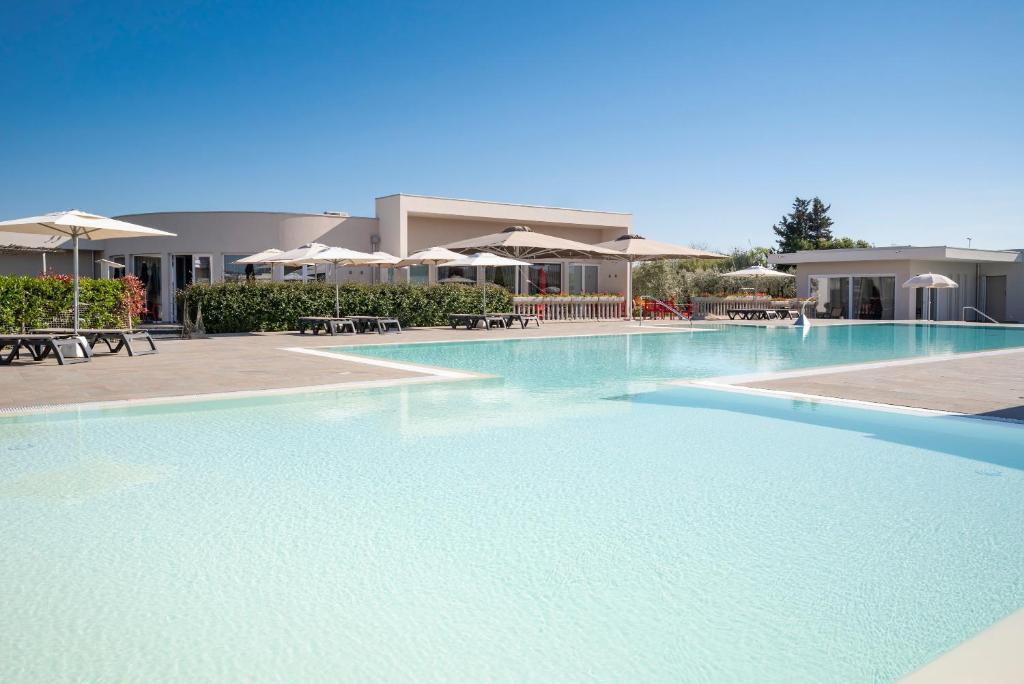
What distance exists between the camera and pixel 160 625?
114 inches

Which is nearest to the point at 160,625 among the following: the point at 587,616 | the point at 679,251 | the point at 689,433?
the point at 587,616

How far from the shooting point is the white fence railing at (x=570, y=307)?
24469mm

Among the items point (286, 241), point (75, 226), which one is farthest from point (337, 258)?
point (75, 226)

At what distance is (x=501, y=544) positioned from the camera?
3.87 m

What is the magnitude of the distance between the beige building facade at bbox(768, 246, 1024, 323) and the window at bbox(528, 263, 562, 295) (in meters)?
11.4

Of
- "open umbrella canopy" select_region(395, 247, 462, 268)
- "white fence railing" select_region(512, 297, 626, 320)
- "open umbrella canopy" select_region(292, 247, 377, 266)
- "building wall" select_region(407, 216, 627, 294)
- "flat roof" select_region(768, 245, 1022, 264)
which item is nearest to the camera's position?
"open umbrella canopy" select_region(292, 247, 377, 266)

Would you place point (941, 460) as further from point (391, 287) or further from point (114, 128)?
point (114, 128)

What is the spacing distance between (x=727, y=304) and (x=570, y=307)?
8814 mm

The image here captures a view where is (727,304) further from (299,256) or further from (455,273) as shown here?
(299,256)

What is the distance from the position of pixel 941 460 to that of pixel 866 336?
646 inches

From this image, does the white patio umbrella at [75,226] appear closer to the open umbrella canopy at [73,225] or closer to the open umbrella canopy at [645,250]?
the open umbrella canopy at [73,225]

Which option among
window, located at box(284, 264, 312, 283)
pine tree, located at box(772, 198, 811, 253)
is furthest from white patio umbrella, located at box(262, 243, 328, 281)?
pine tree, located at box(772, 198, 811, 253)

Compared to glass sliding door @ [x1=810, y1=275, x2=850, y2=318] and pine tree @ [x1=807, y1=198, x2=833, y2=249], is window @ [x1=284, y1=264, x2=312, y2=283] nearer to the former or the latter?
glass sliding door @ [x1=810, y1=275, x2=850, y2=318]

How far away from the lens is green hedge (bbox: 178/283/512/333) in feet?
61.1
